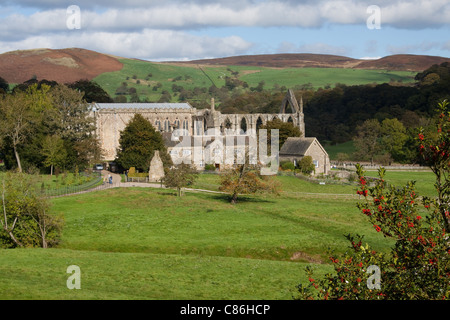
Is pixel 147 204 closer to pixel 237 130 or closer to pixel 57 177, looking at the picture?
pixel 57 177

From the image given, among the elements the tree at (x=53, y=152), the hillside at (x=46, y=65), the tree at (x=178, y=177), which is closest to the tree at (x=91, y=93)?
the tree at (x=53, y=152)

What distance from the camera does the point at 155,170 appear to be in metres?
58.0

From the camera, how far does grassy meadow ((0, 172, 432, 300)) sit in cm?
2208

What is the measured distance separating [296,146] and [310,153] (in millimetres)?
2771

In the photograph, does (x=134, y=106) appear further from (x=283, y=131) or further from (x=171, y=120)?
(x=283, y=131)

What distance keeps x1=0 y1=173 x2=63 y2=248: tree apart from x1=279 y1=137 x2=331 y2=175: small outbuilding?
4115 centimetres

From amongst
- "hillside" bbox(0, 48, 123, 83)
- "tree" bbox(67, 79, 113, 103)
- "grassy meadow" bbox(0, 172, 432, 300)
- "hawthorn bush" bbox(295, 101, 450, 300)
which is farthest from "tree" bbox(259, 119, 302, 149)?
"hillside" bbox(0, 48, 123, 83)

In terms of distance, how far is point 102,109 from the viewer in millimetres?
85688

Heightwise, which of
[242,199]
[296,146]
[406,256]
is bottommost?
[242,199]

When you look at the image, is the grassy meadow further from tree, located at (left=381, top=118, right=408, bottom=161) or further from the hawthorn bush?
tree, located at (left=381, top=118, right=408, bottom=161)

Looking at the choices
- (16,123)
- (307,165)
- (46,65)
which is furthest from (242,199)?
(46,65)

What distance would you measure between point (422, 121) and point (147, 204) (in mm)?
58698

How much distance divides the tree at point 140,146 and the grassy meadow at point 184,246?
13.9 m
